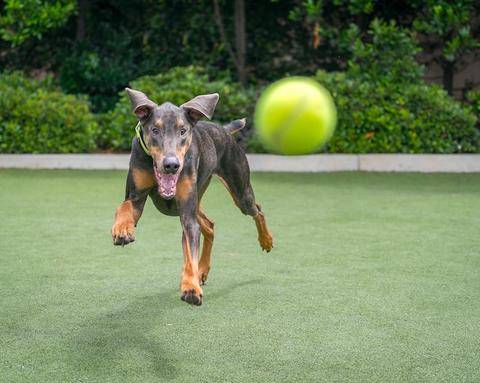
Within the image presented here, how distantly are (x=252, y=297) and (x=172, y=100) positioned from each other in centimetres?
731

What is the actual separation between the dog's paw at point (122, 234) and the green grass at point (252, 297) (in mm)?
465

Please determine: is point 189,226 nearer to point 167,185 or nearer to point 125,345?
point 167,185

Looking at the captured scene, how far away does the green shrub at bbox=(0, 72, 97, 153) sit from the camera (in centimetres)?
1190

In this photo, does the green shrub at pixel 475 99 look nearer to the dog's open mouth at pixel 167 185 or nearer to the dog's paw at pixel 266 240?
the dog's paw at pixel 266 240

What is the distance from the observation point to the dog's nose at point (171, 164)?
166 inches

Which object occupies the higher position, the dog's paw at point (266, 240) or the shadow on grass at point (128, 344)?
the shadow on grass at point (128, 344)

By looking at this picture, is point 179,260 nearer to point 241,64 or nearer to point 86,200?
point 86,200

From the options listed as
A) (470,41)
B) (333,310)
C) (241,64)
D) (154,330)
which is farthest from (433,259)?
(241,64)

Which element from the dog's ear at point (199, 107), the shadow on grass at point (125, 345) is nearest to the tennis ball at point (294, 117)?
the dog's ear at point (199, 107)

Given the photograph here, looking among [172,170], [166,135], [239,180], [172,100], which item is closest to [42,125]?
[172,100]

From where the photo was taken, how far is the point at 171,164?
421 cm

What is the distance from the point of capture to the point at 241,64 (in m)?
13.6

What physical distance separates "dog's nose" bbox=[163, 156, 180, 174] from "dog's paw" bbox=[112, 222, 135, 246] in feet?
1.25

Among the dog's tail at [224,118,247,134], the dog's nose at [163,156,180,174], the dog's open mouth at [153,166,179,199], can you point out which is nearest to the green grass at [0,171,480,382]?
the dog's open mouth at [153,166,179,199]
